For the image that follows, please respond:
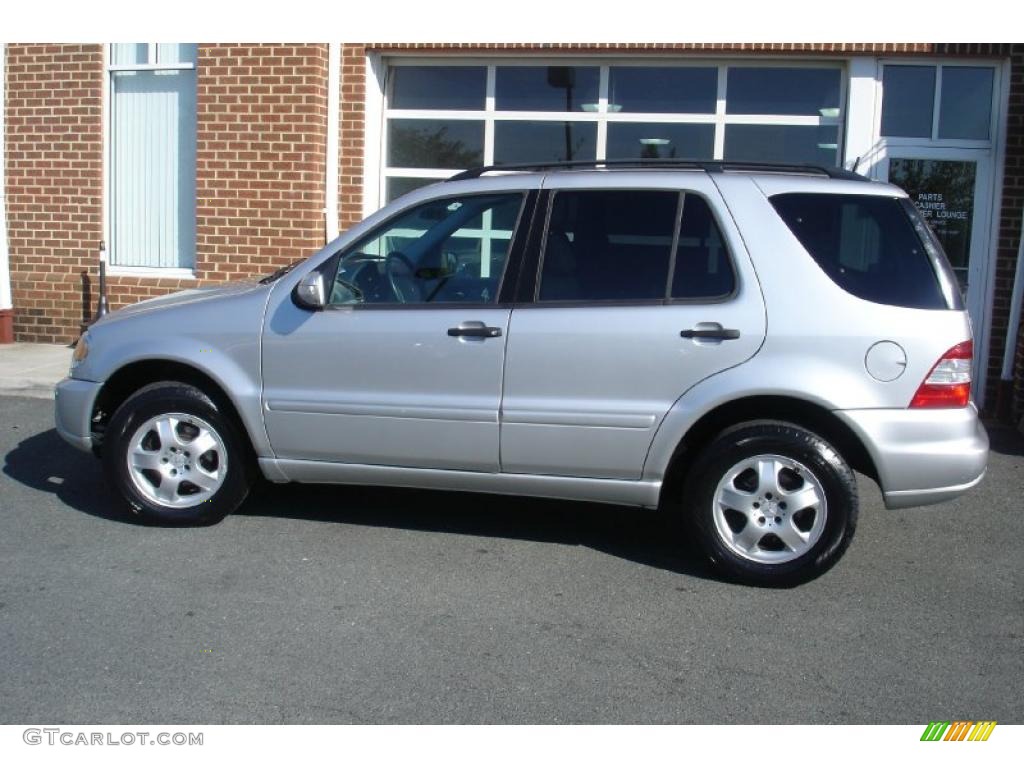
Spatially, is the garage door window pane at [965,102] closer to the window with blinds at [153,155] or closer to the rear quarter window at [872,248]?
the rear quarter window at [872,248]

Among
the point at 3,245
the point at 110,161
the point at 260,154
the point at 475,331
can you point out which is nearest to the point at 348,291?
the point at 475,331

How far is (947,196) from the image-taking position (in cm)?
897

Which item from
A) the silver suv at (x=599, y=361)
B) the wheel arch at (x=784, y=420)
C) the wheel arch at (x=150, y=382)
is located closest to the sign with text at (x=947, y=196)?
the silver suv at (x=599, y=361)

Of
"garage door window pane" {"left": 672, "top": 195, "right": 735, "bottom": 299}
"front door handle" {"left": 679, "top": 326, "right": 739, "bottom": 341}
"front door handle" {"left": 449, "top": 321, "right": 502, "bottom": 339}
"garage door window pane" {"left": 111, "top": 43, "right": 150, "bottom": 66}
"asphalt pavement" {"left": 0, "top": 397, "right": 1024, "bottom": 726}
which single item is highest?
"garage door window pane" {"left": 111, "top": 43, "right": 150, "bottom": 66}

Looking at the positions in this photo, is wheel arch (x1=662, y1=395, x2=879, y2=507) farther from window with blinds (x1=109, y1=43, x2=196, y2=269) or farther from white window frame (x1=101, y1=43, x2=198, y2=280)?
window with blinds (x1=109, y1=43, x2=196, y2=269)

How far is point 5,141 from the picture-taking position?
1077 cm

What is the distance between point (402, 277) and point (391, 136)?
17.0ft

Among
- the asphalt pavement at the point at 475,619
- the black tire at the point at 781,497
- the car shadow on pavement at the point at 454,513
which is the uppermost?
the black tire at the point at 781,497

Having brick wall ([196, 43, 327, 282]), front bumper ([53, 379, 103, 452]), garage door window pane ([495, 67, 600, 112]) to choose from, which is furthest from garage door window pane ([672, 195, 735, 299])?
brick wall ([196, 43, 327, 282])

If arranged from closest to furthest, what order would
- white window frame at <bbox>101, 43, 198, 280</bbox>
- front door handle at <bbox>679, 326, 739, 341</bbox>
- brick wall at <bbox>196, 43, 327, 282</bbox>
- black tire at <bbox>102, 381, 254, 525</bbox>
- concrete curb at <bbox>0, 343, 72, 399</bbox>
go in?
front door handle at <bbox>679, 326, 739, 341</bbox>
black tire at <bbox>102, 381, 254, 525</bbox>
concrete curb at <bbox>0, 343, 72, 399</bbox>
brick wall at <bbox>196, 43, 327, 282</bbox>
white window frame at <bbox>101, 43, 198, 280</bbox>

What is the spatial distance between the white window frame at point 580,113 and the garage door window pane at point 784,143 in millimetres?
44

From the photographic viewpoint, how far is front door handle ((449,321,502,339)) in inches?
198

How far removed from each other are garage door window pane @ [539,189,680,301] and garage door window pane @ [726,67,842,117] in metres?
4.75

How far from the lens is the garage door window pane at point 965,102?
8.88 m
